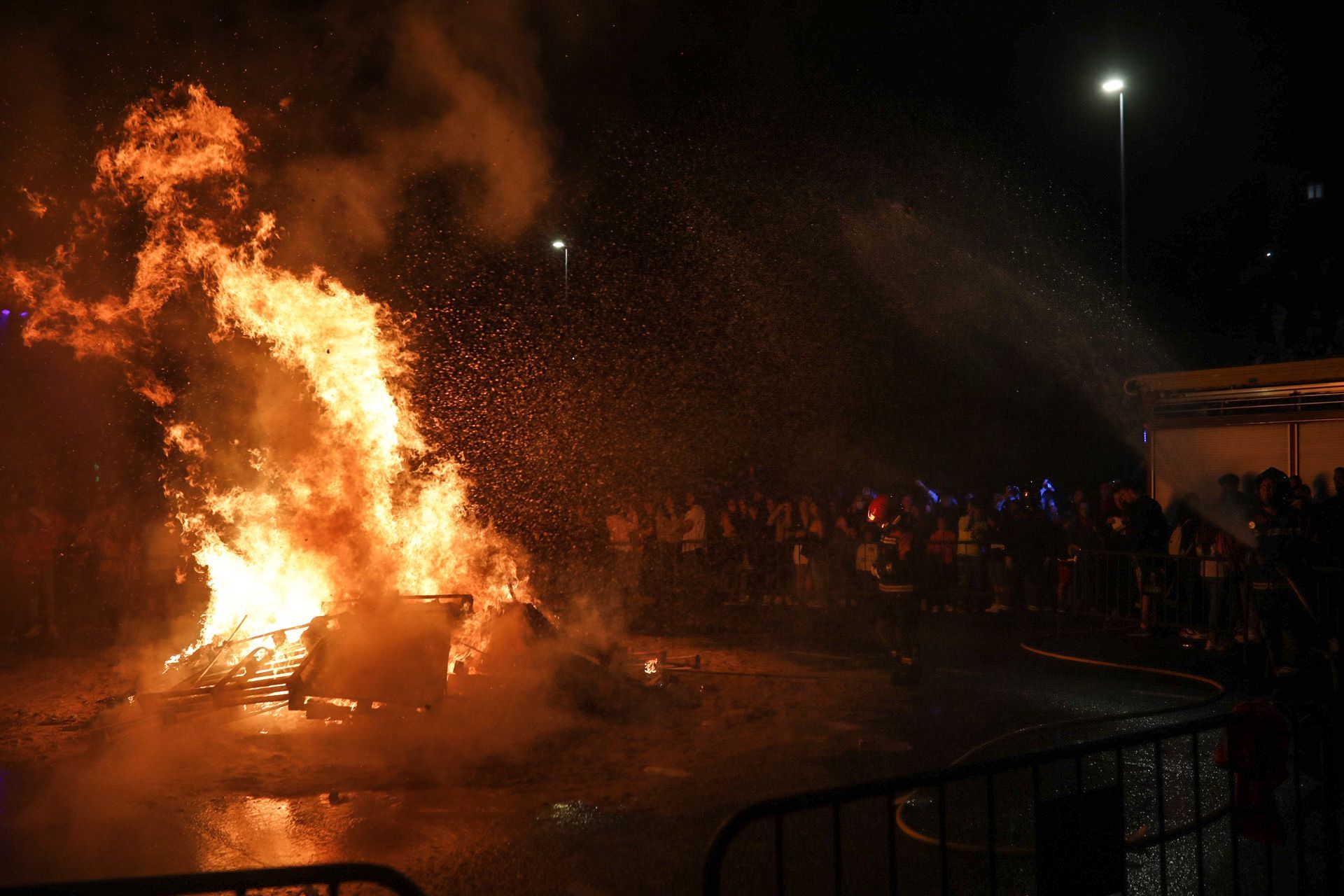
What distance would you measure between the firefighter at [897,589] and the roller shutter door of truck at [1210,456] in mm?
5943

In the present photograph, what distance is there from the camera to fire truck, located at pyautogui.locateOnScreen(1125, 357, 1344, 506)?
1152 cm

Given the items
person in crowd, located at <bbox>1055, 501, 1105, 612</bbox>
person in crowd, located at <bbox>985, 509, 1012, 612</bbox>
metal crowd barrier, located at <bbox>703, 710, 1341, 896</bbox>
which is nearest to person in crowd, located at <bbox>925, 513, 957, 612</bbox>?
person in crowd, located at <bbox>985, 509, 1012, 612</bbox>

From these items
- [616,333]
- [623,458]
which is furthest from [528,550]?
[616,333]

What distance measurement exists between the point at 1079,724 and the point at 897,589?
9.66ft

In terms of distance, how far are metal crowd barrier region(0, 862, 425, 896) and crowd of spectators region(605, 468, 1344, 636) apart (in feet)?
32.3

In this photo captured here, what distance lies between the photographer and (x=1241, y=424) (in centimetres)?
1235

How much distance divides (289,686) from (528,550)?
1105 centimetres

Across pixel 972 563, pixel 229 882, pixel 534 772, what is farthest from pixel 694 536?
pixel 229 882

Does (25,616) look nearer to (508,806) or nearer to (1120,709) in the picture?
(508,806)

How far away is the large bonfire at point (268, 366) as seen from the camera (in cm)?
947

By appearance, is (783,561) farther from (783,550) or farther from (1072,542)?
(1072,542)

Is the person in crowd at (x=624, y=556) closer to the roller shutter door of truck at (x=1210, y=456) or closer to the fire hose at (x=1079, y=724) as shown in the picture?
the fire hose at (x=1079, y=724)

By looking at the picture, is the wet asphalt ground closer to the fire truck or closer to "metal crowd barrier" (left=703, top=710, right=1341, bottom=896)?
"metal crowd barrier" (left=703, top=710, right=1341, bottom=896)

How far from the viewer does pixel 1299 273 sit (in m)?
16.5
